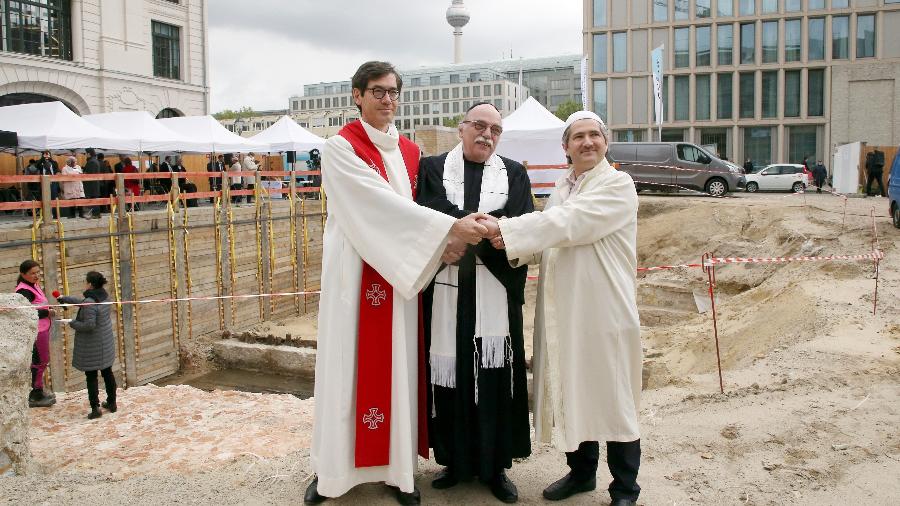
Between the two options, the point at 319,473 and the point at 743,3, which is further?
the point at 743,3

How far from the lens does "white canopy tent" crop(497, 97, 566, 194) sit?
18109 millimetres

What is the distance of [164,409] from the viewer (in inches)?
342

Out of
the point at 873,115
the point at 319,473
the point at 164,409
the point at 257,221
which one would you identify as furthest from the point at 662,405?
the point at 873,115

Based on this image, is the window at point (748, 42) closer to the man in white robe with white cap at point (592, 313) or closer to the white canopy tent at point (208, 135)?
the white canopy tent at point (208, 135)

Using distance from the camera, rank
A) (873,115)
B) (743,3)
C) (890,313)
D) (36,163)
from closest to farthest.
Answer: (890,313) → (36,163) → (873,115) → (743,3)

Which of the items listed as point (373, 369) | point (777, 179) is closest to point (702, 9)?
point (777, 179)

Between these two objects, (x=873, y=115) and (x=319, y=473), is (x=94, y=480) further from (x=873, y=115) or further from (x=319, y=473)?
(x=873, y=115)

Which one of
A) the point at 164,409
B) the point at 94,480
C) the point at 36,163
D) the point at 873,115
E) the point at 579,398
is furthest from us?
the point at 873,115

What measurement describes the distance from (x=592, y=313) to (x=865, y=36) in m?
43.0

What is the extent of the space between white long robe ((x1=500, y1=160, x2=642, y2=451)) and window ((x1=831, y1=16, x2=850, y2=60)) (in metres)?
42.4

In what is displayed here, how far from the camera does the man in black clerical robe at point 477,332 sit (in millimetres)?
3436

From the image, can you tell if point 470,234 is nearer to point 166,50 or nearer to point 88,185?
point 88,185

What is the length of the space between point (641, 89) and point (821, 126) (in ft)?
32.2

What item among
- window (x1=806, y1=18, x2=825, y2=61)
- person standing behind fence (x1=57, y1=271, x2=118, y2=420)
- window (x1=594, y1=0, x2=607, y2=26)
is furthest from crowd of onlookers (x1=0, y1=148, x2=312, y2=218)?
window (x1=806, y1=18, x2=825, y2=61)
